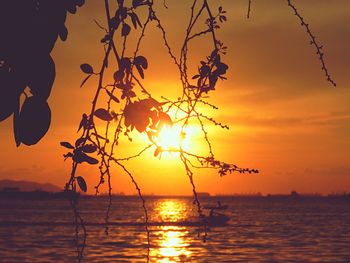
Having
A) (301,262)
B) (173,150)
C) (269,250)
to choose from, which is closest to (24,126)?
(173,150)

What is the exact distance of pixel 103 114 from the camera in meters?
2.65

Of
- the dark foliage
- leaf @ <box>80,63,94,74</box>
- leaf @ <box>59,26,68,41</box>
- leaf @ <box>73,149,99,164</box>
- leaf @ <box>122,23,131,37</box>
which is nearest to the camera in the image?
the dark foliage

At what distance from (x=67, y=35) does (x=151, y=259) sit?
34642 mm

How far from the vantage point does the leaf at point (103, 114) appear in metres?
2.62

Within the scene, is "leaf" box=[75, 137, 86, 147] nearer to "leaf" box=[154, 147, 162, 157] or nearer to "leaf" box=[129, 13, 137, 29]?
"leaf" box=[154, 147, 162, 157]

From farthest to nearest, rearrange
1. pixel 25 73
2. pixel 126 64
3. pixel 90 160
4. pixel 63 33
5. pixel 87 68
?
pixel 126 64
pixel 87 68
pixel 90 160
pixel 63 33
pixel 25 73

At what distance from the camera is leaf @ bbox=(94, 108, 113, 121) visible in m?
2.62

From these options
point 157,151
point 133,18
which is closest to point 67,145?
point 157,151

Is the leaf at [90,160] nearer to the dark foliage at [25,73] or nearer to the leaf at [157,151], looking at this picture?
the leaf at [157,151]

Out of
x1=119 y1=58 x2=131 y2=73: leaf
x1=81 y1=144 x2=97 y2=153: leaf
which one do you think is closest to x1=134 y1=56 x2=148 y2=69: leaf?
x1=119 y1=58 x2=131 y2=73: leaf

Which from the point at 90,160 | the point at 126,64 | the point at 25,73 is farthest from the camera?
the point at 126,64

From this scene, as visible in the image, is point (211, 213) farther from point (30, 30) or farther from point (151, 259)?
point (151, 259)

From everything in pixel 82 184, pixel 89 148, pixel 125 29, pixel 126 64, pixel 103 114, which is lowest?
pixel 82 184

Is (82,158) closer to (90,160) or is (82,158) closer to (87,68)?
(90,160)
